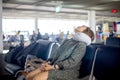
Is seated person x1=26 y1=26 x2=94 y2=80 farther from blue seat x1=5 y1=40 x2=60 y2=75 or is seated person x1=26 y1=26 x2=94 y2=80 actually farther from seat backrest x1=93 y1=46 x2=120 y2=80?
blue seat x1=5 y1=40 x2=60 y2=75

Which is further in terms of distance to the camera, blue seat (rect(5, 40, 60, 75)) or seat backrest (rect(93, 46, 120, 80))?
blue seat (rect(5, 40, 60, 75))

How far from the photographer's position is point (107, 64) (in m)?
2.32

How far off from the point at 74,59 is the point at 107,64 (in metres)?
0.47

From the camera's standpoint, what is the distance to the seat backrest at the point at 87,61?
101 inches

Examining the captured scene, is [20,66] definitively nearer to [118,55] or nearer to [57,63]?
[57,63]

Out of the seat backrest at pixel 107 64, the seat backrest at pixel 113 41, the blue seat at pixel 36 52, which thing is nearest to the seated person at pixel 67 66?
the seat backrest at pixel 107 64

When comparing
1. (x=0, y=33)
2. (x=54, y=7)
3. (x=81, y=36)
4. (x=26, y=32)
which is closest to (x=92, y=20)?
(x=54, y=7)

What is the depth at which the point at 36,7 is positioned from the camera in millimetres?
10977

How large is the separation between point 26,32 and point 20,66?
582 inches

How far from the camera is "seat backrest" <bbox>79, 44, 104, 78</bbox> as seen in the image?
2.58 m

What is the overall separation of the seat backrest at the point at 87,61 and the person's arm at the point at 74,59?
7 cm

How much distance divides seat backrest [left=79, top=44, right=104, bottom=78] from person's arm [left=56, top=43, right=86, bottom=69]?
2.6 inches

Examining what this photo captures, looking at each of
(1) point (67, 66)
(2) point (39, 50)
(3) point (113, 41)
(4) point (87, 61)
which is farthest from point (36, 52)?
(3) point (113, 41)

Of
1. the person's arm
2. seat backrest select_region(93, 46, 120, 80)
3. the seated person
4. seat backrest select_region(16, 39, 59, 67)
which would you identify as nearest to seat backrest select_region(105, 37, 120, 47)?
seat backrest select_region(16, 39, 59, 67)
